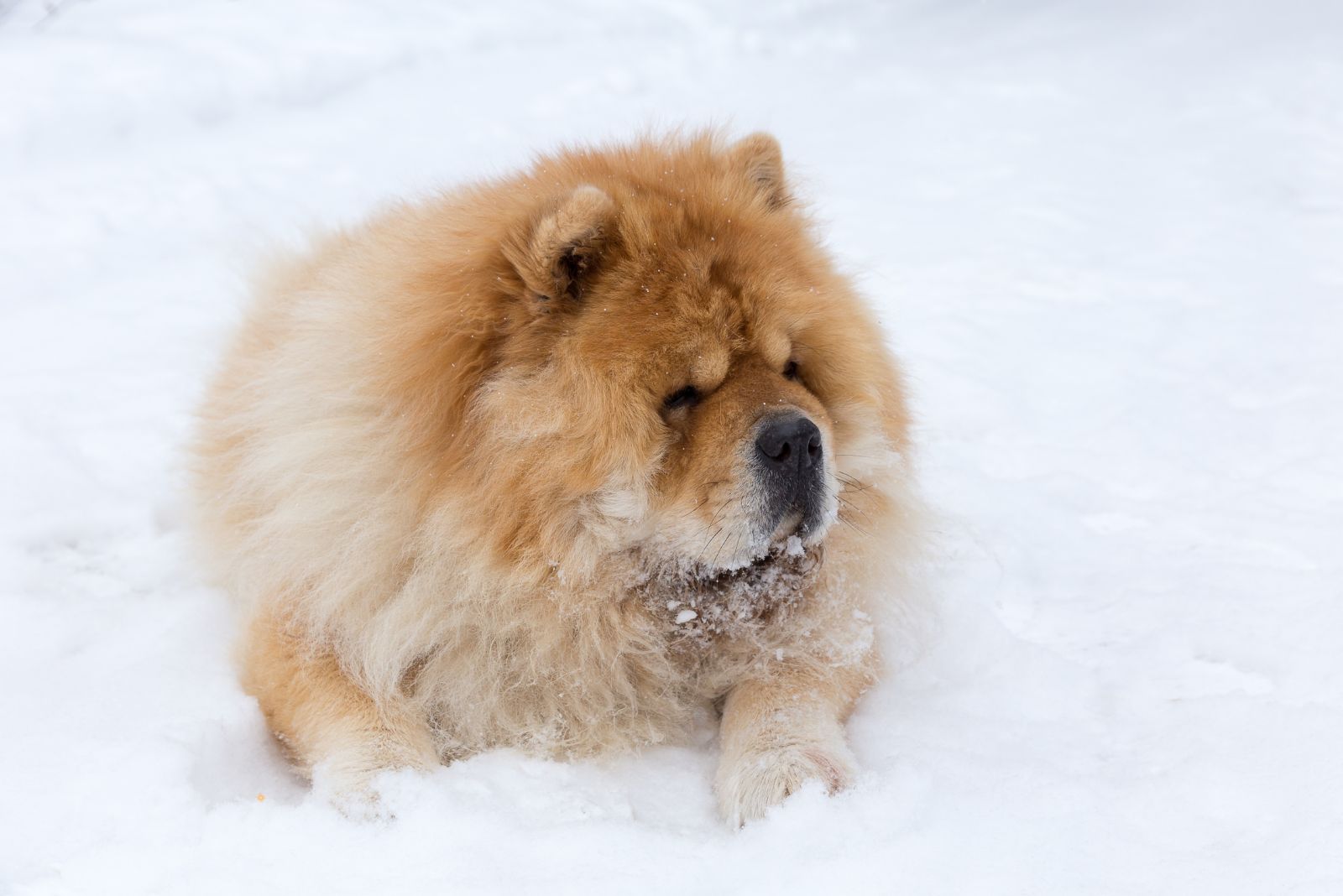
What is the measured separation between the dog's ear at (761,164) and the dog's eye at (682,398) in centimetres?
63

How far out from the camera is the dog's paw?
2.00 metres

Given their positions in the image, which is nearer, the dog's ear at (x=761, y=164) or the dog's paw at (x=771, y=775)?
the dog's paw at (x=771, y=775)

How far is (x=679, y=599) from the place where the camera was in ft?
7.41

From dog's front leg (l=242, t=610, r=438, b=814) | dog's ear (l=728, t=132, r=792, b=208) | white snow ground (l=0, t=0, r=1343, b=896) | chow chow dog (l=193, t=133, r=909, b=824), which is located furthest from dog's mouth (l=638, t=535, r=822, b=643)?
dog's ear (l=728, t=132, r=792, b=208)

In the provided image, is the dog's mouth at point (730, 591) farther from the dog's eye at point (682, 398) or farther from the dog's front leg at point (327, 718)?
the dog's front leg at point (327, 718)

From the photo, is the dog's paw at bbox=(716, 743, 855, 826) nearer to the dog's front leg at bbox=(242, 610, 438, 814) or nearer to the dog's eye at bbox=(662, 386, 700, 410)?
the dog's front leg at bbox=(242, 610, 438, 814)

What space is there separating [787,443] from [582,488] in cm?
39

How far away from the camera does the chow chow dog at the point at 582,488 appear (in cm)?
207

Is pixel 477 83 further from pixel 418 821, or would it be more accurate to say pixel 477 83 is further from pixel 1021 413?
pixel 418 821

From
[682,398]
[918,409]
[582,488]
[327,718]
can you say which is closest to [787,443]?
[682,398]

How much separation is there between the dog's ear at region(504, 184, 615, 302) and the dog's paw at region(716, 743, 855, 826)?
0.94 m

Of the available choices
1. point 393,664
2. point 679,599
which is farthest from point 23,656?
Result: point 679,599

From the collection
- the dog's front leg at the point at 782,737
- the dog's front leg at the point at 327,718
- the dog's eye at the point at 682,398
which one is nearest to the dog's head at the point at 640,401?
the dog's eye at the point at 682,398

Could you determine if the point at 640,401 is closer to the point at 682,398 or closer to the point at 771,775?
the point at 682,398
